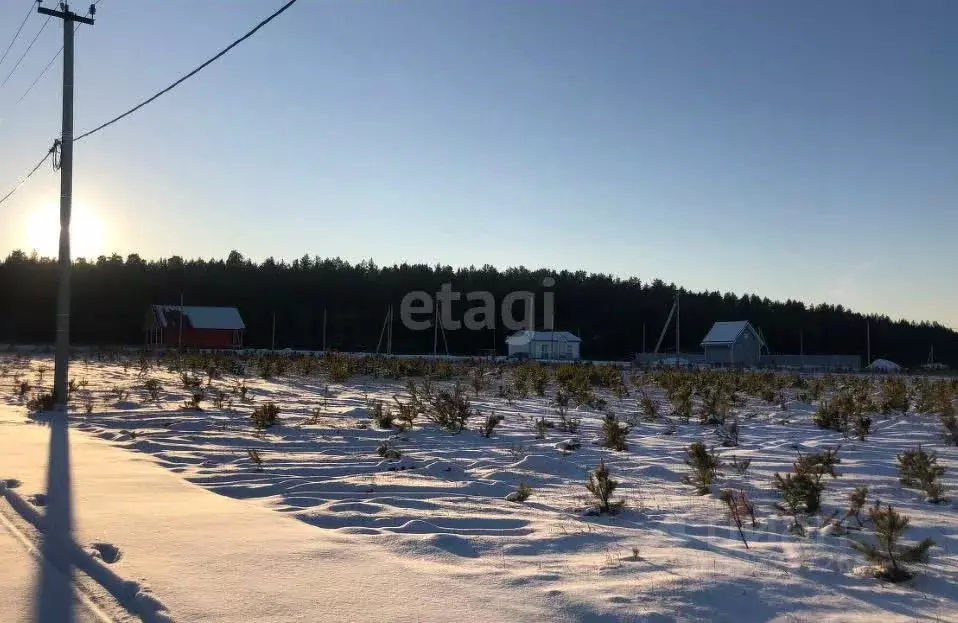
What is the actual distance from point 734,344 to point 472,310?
26475 mm

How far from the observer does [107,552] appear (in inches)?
154

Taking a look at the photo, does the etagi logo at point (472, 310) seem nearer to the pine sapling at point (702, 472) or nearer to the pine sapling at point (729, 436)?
the pine sapling at point (729, 436)

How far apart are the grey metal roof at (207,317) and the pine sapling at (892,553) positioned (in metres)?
53.9

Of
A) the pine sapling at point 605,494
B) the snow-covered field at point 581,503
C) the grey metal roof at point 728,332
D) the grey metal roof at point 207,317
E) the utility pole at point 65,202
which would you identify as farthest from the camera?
the grey metal roof at point 207,317

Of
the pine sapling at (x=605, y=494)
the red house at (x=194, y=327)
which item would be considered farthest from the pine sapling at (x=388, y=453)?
the red house at (x=194, y=327)

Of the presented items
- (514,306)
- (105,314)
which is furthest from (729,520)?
(514,306)

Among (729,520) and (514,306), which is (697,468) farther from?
(514,306)

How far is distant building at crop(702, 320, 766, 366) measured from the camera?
5046 centimetres

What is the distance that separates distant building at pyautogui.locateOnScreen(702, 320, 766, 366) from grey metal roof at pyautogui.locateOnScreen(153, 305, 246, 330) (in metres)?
35.1

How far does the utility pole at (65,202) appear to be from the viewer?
12107mm

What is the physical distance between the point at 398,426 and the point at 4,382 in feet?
43.0

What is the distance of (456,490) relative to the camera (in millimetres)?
5863

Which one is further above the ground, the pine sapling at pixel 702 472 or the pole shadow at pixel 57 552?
the pine sapling at pixel 702 472

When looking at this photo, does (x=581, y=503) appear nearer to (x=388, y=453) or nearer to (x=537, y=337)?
(x=388, y=453)
